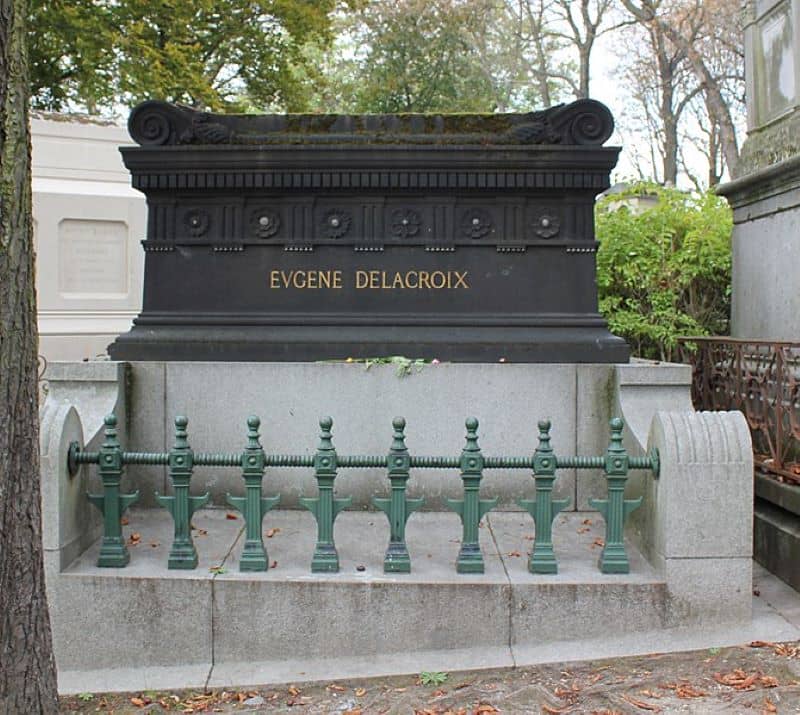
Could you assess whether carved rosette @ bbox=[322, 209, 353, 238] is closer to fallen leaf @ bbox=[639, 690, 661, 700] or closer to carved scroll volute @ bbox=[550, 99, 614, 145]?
carved scroll volute @ bbox=[550, 99, 614, 145]

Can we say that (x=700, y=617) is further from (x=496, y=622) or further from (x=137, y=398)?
(x=137, y=398)

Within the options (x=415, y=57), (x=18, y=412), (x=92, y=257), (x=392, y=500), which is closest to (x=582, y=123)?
(x=392, y=500)

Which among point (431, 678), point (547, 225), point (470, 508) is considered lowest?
point (431, 678)

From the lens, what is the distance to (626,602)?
454cm

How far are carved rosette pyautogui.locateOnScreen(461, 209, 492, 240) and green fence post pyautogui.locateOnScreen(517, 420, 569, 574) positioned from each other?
88.8 inches

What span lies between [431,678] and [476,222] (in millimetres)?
3499

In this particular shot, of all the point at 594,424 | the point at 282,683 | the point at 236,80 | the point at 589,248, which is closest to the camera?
the point at 282,683

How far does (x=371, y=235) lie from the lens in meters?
6.50

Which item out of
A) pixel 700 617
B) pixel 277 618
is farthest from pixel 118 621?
pixel 700 617

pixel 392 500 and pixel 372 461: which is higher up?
pixel 372 461

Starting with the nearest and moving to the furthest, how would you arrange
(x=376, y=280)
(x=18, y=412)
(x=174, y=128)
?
1. (x=18, y=412)
2. (x=174, y=128)
3. (x=376, y=280)

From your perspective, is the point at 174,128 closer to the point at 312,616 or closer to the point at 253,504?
the point at 253,504

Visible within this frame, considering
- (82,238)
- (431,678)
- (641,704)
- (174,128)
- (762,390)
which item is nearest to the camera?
(641,704)

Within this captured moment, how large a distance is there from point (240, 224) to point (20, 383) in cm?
346
